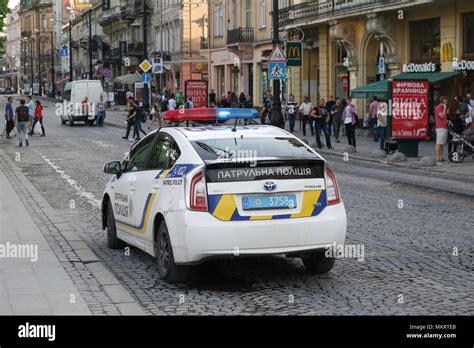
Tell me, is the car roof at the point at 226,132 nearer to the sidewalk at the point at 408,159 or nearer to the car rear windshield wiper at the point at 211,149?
the car rear windshield wiper at the point at 211,149

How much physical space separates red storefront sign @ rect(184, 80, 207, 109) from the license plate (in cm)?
3949

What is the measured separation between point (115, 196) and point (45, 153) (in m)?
19.0

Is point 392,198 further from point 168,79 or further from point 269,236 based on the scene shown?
point 168,79

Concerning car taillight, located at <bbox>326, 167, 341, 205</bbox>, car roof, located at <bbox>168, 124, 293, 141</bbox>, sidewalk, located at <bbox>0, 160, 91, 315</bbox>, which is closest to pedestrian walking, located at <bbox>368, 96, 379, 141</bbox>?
sidewalk, located at <bbox>0, 160, 91, 315</bbox>

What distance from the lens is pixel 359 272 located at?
30.5 feet

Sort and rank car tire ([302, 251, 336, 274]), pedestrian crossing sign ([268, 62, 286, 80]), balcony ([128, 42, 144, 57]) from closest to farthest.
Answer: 1. car tire ([302, 251, 336, 274])
2. pedestrian crossing sign ([268, 62, 286, 80])
3. balcony ([128, 42, 144, 57])

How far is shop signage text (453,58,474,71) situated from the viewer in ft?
101

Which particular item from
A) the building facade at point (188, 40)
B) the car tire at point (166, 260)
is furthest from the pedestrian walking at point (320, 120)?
the building facade at point (188, 40)

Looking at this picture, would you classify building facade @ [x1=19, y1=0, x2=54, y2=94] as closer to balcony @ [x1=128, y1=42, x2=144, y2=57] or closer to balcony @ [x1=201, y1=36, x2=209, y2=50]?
balcony @ [x1=128, y1=42, x2=144, y2=57]

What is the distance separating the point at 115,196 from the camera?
1081cm

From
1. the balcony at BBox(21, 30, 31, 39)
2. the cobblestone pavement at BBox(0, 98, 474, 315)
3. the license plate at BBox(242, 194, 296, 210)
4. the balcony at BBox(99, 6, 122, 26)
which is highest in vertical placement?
the balcony at BBox(21, 30, 31, 39)
